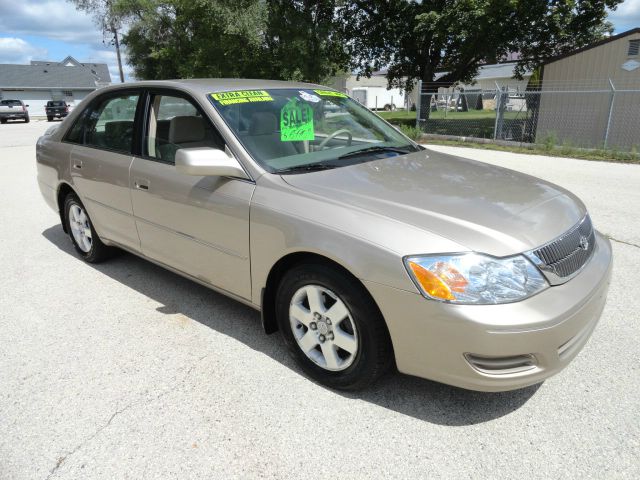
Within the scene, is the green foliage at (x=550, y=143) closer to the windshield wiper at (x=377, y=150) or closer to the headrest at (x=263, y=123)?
the windshield wiper at (x=377, y=150)

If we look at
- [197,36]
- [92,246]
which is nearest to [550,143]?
[92,246]

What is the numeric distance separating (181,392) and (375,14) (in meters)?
22.8

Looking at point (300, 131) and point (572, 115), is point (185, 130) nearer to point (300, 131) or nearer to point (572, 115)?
point (300, 131)

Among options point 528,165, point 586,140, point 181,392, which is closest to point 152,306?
point 181,392

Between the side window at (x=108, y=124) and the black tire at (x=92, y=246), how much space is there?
568mm

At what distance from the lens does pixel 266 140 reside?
121 inches

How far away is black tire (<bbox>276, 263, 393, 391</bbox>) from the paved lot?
117mm

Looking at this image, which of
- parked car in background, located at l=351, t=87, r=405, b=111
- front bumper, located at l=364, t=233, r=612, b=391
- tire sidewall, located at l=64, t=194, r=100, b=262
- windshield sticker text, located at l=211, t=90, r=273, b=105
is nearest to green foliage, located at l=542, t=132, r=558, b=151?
windshield sticker text, located at l=211, t=90, r=273, b=105

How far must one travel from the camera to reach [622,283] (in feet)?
13.1

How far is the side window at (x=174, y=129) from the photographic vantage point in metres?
3.26

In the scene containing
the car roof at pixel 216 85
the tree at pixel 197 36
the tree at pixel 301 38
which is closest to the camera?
the car roof at pixel 216 85

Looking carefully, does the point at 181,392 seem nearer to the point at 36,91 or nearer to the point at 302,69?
the point at 302,69

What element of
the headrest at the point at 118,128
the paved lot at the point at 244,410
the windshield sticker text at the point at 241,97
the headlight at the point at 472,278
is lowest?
the paved lot at the point at 244,410

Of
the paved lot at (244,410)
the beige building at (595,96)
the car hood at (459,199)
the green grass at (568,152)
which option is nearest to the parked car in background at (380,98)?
the beige building at (595,96)
